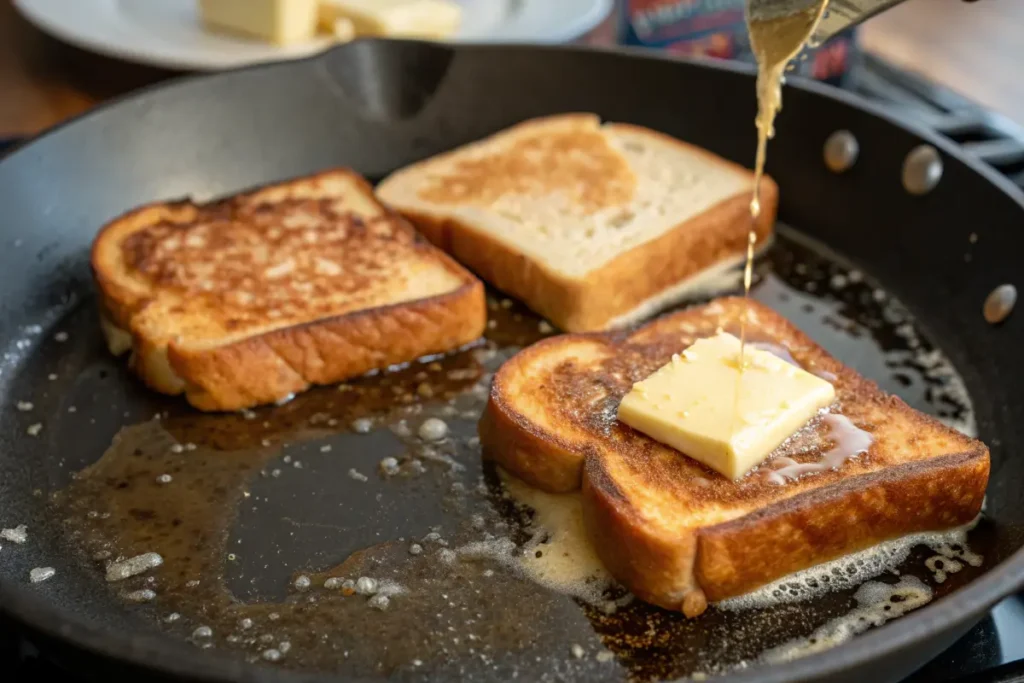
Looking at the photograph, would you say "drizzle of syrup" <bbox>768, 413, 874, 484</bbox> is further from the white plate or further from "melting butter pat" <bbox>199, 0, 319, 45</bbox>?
"melting butter pat" <bbox>199, 0, 319, 45</bbox>

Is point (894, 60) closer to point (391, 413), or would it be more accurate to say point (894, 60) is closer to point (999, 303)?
point (999, 303)

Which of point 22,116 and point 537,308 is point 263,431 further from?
point 22,116

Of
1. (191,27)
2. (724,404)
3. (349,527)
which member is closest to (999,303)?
(724,404)

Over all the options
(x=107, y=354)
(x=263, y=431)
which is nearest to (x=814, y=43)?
(x=263, y=431)

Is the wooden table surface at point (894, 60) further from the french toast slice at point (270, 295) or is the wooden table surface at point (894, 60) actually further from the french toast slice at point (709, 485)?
the french toast slice at point (709, 485)

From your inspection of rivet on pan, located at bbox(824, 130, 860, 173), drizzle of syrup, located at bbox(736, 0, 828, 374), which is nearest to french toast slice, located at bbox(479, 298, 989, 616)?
drizzle of syrup, located at bbox(736, 0, 828, 374)

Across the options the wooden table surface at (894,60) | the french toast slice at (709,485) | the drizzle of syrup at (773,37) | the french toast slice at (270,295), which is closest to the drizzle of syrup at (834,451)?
the french toast slice at (709,485)
